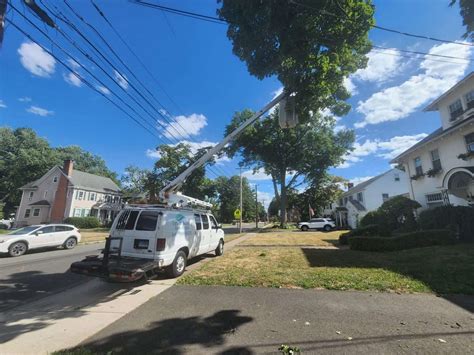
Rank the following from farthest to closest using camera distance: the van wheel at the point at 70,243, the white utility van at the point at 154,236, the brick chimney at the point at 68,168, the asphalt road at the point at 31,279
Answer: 1. the brick chimney at the point at 68,168
2. the van wheel at the point at 70,243
3. the white utility van at the point at 154,236
4. the asphalt road at the point at 31,279

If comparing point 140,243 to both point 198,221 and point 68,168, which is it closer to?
point 198,221

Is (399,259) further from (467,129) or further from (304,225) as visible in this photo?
(304,225)

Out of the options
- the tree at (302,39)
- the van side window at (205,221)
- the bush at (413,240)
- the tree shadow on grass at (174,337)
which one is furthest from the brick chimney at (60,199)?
the tree shadow on grass at (174,337)

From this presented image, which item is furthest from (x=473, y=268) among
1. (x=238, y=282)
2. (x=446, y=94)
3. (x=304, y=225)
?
(x=304, y=225)

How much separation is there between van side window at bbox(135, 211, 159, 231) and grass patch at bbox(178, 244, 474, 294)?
1.77m

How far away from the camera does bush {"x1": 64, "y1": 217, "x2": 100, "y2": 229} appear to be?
1384 inches

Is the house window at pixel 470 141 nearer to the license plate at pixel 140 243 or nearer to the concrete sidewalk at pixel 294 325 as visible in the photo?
the concrete sidewalk at pixel 294 325

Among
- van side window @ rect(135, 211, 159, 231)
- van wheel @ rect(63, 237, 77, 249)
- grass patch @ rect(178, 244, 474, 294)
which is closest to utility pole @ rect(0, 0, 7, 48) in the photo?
van side window @ rect(135, 211, 159, 231)

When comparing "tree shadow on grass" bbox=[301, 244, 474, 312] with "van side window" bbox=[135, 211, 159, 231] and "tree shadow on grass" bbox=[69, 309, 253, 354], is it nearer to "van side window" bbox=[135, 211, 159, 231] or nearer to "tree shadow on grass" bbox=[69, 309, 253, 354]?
"tree shadow on grass" bbox=[69, 309, 253, 354]

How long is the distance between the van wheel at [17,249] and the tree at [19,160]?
132ft

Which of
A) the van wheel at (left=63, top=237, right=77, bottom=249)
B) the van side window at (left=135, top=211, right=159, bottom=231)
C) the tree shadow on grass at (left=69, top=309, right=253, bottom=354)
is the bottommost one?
the tree shadow on grass at (left=69, top=309, right=253, bottom=354)

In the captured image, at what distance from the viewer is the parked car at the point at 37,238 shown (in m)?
12.7

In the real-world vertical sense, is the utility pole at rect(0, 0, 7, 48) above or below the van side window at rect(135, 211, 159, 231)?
above

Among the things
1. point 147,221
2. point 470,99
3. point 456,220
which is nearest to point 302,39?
point 147,221
